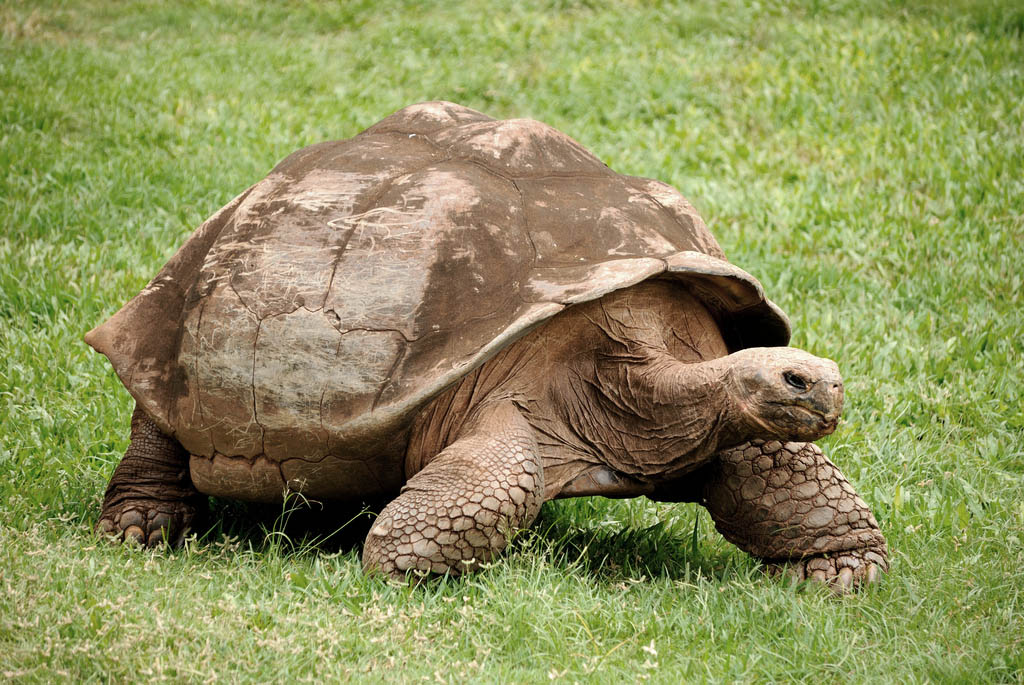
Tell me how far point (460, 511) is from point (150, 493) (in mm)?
1331

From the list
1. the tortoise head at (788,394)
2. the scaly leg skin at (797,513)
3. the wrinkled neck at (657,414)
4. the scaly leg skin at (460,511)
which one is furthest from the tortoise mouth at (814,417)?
the scaly leg skin at (460,511)

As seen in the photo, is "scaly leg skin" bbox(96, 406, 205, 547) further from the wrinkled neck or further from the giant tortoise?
the wrinkled neck

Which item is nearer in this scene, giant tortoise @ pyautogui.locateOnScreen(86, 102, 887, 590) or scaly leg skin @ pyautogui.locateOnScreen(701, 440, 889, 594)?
giant tortoise @ pyautogui.locateOnScreen(86, 102, 887, 590)

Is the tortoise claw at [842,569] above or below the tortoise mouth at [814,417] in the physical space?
below

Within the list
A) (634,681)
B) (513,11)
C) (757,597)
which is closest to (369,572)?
(634,681)

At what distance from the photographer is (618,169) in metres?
7.43

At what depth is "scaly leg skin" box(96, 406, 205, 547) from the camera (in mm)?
3773

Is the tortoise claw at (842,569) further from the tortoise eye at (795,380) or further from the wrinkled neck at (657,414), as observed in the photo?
the tortoise eye at (795,380)

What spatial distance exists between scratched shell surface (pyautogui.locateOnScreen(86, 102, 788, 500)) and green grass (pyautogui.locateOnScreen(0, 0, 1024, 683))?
1.39 ft

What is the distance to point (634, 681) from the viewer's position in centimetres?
263

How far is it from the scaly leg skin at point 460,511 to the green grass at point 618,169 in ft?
0.33

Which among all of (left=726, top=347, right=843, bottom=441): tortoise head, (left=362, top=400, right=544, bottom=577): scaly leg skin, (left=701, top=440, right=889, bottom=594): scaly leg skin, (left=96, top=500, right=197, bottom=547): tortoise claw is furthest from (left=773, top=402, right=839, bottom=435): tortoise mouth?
(left=96, top=500, right=197, bottom=547): tortoise claw

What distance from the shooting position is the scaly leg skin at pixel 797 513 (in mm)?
3428

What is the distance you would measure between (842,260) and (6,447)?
4.48m
